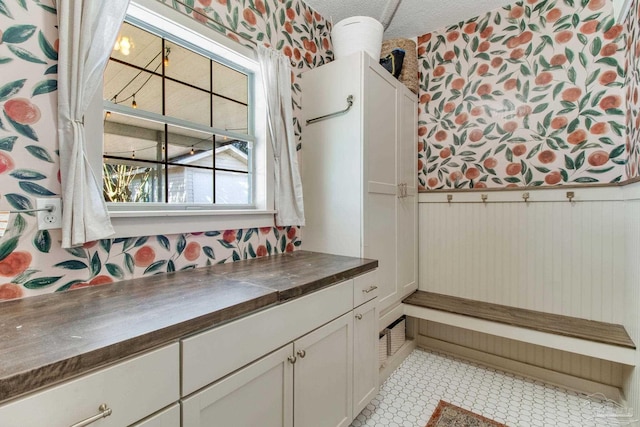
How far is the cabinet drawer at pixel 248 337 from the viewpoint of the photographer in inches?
33.1

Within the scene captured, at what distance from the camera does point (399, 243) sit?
227 centimetres

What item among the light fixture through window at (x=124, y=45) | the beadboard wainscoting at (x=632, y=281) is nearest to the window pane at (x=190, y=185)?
the light fixture through window at (x=124, y=45)

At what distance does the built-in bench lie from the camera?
1.68 metres

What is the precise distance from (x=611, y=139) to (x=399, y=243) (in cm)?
150

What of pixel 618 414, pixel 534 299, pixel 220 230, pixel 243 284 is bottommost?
pixel 618 414

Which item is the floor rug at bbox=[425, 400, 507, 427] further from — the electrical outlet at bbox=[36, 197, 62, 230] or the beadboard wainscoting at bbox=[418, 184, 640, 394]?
the electrical outlet at bbox=[36, 197, 62, 230]

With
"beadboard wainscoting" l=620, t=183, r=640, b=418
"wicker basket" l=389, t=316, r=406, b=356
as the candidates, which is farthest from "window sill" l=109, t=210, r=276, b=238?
Result: "beadboard wainscoting" l=620, t=183, r=640, b=418

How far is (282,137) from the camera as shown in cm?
189

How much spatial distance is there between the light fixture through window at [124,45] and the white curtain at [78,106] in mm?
207

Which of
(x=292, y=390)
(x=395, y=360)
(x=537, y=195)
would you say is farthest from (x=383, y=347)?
(x=537, y=195)

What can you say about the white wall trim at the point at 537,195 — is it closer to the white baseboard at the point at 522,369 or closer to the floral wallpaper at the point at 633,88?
the floral wallpaper at the point at 633,88

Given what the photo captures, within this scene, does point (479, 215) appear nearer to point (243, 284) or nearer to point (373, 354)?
point (373, 354)

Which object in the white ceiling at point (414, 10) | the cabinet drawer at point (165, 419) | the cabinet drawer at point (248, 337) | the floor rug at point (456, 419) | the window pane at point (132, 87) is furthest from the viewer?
the white ceiling at point (414, 10)

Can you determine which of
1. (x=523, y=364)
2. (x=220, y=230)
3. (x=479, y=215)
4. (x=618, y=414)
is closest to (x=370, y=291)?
(x=220, y=230)
